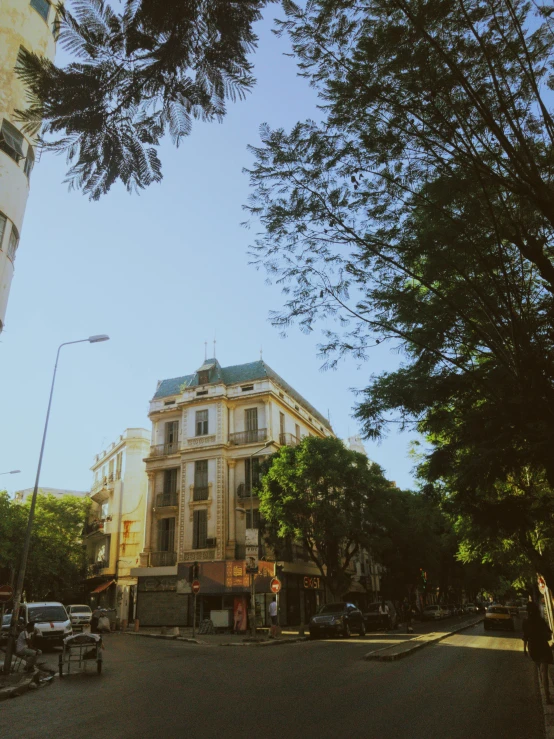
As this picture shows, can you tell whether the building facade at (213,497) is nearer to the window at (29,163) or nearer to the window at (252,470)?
the window at (252,470)

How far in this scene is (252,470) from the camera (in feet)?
118

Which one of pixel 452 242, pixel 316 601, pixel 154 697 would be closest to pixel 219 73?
pixel 452 242

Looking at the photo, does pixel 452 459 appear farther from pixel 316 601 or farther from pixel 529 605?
pixel 316 601

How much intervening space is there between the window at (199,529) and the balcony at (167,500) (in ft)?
6.66

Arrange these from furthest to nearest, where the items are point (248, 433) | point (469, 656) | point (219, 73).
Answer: point (248, 433)
point (469, 656)
point (219, 73)

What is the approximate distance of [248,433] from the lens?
38000 mm

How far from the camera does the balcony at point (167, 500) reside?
1494 inches

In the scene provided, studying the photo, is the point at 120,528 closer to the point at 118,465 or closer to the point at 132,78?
the point at 118,465

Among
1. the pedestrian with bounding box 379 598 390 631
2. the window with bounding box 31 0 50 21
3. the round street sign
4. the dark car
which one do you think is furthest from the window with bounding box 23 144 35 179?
the pedestrian with bounding box 379 598 390 631

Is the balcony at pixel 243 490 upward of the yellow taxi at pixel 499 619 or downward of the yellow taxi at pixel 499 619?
upward

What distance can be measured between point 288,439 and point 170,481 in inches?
352

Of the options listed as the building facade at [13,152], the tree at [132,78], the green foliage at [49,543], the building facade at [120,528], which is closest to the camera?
the tree at [132,78]

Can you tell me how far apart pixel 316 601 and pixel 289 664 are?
95.8 feet

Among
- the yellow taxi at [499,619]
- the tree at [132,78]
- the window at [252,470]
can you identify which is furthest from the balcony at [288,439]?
the tree at [132,78]
